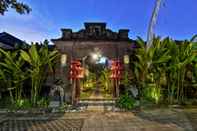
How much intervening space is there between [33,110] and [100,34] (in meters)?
5.20

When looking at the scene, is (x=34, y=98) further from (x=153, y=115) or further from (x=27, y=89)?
(x=153, y=115)

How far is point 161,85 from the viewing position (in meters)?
14.2

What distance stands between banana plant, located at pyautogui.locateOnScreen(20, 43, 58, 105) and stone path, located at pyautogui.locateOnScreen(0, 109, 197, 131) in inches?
81.0

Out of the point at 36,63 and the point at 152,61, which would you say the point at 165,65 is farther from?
the point at 36,63

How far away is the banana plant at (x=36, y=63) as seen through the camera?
13.1m

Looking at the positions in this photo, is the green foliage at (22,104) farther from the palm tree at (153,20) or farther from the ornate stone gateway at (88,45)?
the palm tree at (153,20)

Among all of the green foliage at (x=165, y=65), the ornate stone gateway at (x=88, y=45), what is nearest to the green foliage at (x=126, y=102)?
the green foliage at (x=165, y=65)

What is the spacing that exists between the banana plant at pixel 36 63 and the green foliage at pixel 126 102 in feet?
10.9

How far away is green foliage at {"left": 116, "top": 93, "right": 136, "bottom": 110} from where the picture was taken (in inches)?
506

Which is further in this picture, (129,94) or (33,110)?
(129,94)

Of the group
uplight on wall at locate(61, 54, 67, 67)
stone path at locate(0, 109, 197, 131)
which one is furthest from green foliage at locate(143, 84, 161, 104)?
uplight on wall at locate(61, 54, 67, 67)

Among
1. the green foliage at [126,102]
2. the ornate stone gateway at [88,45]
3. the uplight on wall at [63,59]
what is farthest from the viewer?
the ornate stone gateway at [88,45]

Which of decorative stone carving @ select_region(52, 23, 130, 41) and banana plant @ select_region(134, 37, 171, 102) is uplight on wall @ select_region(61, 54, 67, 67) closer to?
decorative stone carving @ select_region(52, 23, 130, 41)

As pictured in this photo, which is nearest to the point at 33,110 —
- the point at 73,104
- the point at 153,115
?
the point at 73,104
